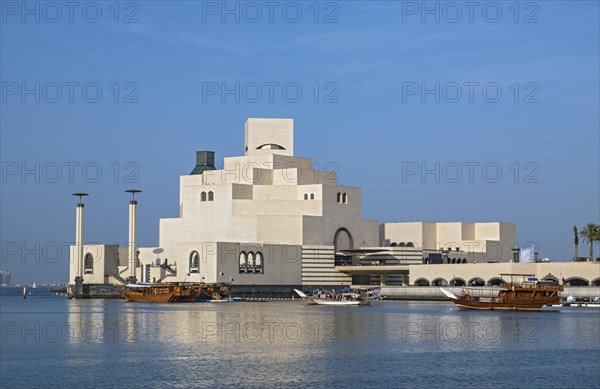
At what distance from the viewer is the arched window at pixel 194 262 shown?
5359 inches

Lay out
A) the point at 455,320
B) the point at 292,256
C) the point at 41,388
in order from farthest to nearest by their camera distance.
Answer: the point at 292,256, the point at 455,320, the point at 41,388

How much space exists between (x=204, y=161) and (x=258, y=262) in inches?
1153

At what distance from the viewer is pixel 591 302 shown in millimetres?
118812

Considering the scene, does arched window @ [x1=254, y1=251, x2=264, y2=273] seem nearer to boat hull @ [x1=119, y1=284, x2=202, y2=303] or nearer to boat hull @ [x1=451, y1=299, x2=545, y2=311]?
boat hull @ [x1=119, y1=284, x2=202, y2=303]

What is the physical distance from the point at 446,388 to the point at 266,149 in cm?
11060

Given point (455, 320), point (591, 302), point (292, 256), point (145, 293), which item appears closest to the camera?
point (455, 320)

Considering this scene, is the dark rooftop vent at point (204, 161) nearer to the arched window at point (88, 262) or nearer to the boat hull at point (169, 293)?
the arched window at point (88, 262)

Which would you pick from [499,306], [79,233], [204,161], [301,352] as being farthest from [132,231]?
[301,352]

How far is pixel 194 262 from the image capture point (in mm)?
136875

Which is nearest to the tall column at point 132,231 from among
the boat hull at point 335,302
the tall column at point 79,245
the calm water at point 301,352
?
the tall column at point 79,245

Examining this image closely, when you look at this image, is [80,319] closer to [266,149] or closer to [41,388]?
[41,388]

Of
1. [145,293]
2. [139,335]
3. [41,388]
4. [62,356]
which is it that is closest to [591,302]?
[145,293]

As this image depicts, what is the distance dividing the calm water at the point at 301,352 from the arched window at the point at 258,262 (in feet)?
160

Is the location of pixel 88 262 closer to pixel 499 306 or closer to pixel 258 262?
pixel 258 262
